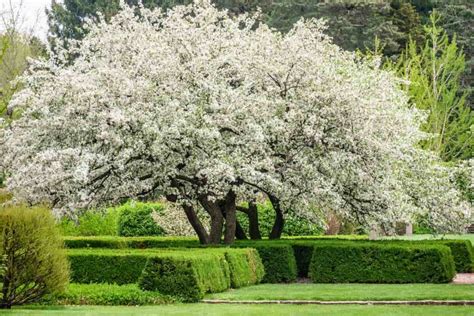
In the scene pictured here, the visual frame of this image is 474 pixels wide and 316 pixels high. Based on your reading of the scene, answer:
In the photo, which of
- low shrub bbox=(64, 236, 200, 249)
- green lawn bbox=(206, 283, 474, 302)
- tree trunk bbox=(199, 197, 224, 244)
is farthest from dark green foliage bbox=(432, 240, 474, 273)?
low shrub bbox=(64, 236, 200, 249)

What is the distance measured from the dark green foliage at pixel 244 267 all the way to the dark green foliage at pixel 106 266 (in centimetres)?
195

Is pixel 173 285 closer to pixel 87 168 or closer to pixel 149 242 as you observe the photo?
pixel 87 168

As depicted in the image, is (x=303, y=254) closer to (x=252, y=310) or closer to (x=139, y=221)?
(x=252, y=310)

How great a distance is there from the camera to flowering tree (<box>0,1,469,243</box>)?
21.3 metres

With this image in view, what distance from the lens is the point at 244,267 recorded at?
19750mm

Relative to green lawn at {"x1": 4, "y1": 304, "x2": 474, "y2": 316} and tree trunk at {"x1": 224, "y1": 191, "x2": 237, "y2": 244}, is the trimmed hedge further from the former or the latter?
tree trunk at {"x1": 224, "y1": 191, "x2": 237, "y2": 244}

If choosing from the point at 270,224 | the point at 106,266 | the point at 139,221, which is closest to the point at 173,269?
the point at 106,266

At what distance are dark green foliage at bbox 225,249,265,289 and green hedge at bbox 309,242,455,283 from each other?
1418mm

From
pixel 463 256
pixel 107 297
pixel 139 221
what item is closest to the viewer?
pixel 107 297

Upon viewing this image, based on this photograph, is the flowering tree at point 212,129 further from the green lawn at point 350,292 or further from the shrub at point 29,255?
the shrub at point 29,255

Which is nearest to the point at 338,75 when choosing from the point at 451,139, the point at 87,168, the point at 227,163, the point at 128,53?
the point at 227,163

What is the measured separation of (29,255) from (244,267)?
5914mm

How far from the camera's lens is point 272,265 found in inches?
850

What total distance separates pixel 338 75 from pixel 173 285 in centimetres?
831
